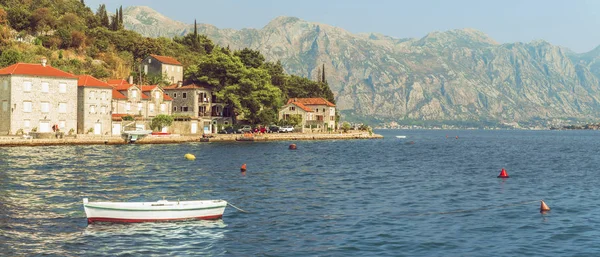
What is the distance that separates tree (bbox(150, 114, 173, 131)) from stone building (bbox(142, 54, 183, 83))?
2827cm

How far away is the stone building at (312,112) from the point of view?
16238 centimetres

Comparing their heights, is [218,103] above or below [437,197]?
above

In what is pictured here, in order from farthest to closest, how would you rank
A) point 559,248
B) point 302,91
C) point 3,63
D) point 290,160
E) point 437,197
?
1. point 302,91
2. point 3,63
3. point 290,160
4. point 437,197
5. point 559,248

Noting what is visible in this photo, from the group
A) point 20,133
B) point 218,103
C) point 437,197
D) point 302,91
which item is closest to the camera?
point 437,197

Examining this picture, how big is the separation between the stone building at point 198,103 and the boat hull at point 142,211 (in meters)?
102

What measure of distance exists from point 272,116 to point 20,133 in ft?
200

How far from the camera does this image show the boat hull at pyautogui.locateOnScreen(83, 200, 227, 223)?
30375mm

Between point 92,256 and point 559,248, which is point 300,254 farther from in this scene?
point 559,248

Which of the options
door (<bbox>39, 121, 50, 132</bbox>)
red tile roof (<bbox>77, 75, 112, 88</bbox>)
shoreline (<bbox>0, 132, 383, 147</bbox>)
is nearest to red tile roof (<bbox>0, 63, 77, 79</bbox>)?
red tile roof (<bbox>77, 75, 112, 88</bbox>)

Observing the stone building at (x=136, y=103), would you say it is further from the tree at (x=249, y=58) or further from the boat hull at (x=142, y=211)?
the boat hull at (x=142, y=211)

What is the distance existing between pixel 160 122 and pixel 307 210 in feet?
288

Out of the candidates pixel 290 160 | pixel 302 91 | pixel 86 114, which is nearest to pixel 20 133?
pixel 86 114

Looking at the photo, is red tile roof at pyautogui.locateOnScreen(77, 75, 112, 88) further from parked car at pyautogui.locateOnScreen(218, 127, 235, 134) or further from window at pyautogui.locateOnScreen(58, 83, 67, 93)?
parked car at pyautogui.locateOnScreen(218, 127, 235, 134)

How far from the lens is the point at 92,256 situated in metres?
24.6
